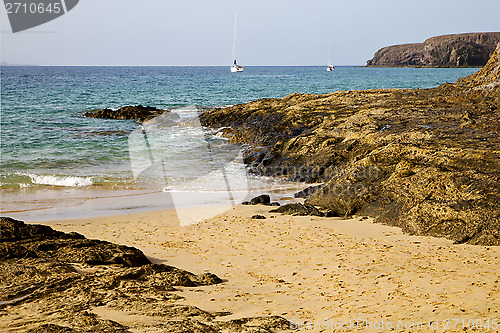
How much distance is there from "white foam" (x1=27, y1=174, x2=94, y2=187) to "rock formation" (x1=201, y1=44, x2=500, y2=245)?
454cm

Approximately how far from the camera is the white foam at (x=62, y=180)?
1188 cm

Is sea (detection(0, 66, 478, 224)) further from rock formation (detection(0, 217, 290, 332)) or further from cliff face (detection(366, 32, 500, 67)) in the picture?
cliff face (detection(366, 32, 500, 67))

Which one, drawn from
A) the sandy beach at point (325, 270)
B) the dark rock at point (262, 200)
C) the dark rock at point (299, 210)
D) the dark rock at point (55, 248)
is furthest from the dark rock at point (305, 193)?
the dark rock at point (55, 248)

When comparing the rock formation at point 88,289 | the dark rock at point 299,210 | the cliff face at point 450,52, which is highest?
the cliff face at point 450,52

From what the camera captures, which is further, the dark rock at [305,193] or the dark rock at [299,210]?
the dark rock at [305,193]

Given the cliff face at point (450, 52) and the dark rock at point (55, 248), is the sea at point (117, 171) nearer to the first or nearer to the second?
the dark rock at point (55, 248)

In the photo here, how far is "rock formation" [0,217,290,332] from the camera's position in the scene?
370 cm

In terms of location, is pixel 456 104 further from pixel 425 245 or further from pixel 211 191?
pixel 425 245

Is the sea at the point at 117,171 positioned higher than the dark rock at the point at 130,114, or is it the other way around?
the dark rock at the point at 130,114

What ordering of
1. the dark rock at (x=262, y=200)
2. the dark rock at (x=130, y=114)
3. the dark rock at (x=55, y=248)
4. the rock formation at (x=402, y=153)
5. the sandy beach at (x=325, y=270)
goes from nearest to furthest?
1. the sandy beach at (x=325, y=270)
2. the dark rock at (x=55, y=248)
3. the rock formation at (x=402, y=153)
4. the dark rock at (x=262, y=200)
5. the dark rock at (x=130, y=114)

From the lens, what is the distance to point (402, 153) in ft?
28.8

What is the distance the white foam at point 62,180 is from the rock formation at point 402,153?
454 centimetres

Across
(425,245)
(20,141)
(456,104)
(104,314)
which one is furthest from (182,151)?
(104,314)

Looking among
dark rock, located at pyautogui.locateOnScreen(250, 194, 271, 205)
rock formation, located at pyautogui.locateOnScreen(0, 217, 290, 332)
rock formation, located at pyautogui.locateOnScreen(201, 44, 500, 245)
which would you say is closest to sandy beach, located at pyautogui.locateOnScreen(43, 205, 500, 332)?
rock formation, located at pyautogui.locateOnScreen(0, 217, 290, 332)
